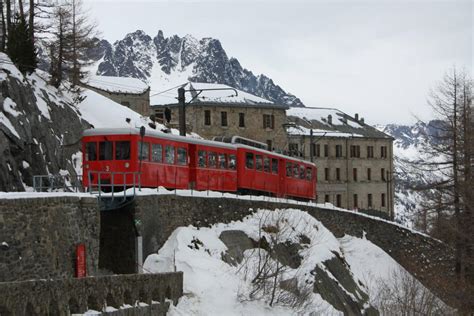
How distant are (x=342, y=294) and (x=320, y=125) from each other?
57850 mm

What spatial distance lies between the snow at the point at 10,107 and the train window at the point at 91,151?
659 centimetres

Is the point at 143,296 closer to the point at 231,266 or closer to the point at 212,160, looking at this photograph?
the point at 231,266

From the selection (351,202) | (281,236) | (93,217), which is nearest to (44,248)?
(93,217)

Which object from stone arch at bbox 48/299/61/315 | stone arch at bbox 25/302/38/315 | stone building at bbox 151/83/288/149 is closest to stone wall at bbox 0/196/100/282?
stone arch at bbox 48/299/61/315

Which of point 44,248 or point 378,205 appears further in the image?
point 378,205

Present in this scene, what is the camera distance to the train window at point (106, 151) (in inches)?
1129

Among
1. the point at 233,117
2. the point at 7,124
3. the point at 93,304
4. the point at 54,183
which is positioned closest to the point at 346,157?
the point at 233,117

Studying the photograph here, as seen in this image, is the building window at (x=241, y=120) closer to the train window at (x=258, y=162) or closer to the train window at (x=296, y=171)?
the train window at (x=296, y=171)

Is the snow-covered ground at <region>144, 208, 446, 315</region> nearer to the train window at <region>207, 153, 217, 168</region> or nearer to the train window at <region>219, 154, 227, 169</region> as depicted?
the train window at <region>207, 153, 217, 168</region>

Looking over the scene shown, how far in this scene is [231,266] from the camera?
27.0 m

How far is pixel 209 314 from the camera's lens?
23141 mm

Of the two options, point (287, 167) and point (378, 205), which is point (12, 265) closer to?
point (287, 167)

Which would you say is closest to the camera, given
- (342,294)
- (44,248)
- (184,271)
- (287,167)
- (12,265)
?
(12,265)

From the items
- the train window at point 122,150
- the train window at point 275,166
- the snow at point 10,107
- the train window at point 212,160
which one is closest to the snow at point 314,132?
the train window at point 275,166
